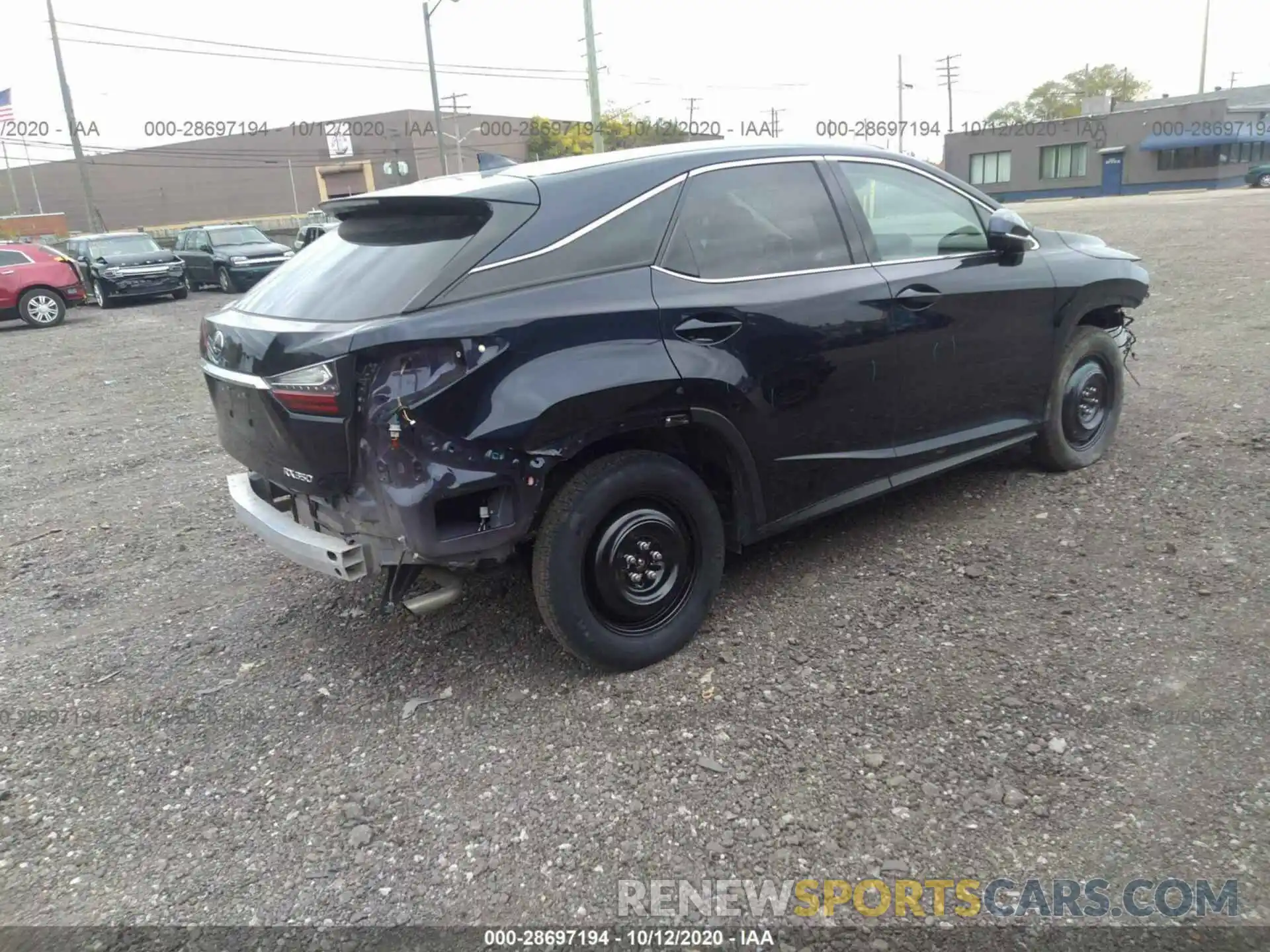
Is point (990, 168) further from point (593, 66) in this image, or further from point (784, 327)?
point (784, 327)

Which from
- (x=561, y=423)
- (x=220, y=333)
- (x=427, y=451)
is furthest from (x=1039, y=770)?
(x=220, y=333)

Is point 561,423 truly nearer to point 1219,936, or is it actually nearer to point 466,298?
point 466,298

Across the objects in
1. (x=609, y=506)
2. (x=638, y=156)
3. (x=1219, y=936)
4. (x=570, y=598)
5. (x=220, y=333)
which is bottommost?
(x=1219, y=936)

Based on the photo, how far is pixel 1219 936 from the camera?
7.17ft

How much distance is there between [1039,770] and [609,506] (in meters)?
1.57

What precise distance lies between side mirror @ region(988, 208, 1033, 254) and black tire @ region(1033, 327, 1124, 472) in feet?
2.45

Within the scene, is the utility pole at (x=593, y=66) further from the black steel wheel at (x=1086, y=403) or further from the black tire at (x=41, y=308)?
the black steel wheel at (x=1086, y=403)

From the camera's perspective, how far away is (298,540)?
129 inches

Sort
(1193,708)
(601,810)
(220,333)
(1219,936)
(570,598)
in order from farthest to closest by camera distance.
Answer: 1. (220,333)
2. (570,598)
3. (1193,708)
4. (601,810)
5. (1219,936)

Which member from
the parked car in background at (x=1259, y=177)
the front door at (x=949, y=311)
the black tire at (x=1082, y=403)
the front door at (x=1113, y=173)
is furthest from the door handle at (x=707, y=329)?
the front door at (x=1113, y=173)

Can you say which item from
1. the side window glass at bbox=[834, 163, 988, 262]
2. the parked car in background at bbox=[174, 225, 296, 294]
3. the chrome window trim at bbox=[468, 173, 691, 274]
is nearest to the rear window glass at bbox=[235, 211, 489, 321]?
the chrome window trim at bbox=[468, 173, 691, 274]

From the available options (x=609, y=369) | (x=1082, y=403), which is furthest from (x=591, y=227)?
(x=1082, y=403)

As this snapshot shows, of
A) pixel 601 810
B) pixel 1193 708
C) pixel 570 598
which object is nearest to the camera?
pixel 601 810

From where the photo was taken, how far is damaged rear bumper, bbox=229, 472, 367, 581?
313cm
